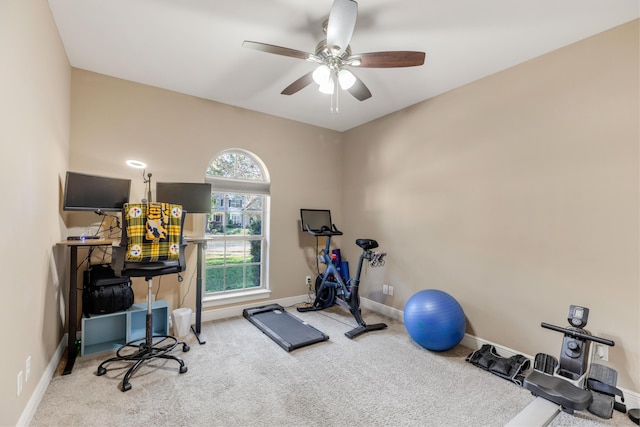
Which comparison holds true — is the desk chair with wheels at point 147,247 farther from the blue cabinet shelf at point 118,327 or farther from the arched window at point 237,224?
the arched window at point 237,224

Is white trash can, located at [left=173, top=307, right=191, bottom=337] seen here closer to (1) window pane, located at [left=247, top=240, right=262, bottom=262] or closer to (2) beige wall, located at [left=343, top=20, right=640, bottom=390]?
(1) window pane, located at [left=247, top=240, right=262, bottom=262]

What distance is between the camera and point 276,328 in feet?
11.1

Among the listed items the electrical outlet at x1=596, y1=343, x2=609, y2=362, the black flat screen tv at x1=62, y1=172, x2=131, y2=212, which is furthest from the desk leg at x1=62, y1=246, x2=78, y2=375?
the electrical outlet at x1=596, y1=343, x2=609, y2=362

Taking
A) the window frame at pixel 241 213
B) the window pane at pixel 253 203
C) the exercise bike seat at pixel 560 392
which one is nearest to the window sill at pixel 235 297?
the window frame at pixel 241 213

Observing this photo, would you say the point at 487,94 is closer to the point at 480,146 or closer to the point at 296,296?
the point at 480,146

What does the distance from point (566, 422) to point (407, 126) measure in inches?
127

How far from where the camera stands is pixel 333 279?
13.2 feet

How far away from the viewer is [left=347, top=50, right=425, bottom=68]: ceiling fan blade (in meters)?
2.09

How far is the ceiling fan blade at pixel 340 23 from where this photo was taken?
1.68 m

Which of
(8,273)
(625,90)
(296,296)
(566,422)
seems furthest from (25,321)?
(625,90)

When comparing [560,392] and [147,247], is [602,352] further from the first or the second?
[147,247]

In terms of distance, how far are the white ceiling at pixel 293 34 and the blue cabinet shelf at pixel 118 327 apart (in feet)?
8.10

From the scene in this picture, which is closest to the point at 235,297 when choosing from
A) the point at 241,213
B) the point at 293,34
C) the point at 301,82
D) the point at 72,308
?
the point at 241,213

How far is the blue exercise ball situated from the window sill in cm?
208
